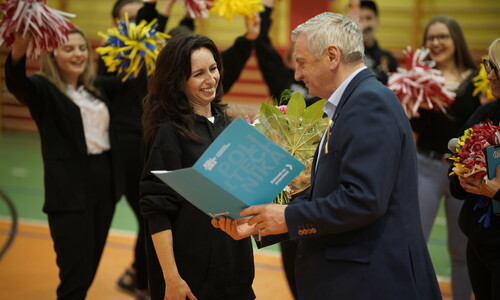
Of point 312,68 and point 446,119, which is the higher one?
point 312,68

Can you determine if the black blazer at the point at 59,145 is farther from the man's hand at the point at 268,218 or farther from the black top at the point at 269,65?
Result: the man's hand at the point at 268,218

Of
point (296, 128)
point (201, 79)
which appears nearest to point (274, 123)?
point (296, 128)

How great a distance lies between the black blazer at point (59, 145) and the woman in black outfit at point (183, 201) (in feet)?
3.69

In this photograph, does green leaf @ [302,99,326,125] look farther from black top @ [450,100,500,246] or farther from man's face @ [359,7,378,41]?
man's face @ [359,7,378,41]

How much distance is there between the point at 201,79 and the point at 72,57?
1.51m

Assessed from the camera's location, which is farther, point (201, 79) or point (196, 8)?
point (196, 8)

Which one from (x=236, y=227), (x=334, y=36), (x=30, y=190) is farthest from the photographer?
(x=30, y=190)

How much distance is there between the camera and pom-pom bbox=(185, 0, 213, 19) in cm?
412

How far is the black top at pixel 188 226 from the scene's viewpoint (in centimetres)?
252

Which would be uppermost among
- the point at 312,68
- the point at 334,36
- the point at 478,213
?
the point at 334,36

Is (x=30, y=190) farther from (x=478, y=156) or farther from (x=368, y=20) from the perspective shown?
(x=478, y=156)

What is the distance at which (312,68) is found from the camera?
79.1 inches

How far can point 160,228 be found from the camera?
8.25 ft

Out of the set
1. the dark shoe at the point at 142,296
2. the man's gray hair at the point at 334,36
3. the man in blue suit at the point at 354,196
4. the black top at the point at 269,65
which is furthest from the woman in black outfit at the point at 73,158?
the man's gray hair at the point at 334,36
